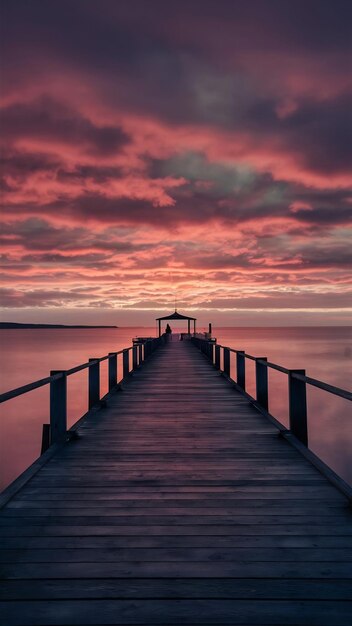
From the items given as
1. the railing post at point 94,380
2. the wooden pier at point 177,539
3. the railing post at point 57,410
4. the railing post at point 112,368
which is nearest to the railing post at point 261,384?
the wooden pier at point 177,539

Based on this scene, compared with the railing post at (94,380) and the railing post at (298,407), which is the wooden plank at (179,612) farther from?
the railing post at (94,380)

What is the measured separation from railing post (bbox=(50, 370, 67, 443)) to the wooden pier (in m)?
0.19

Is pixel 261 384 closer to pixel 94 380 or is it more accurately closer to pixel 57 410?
pixel 94 380

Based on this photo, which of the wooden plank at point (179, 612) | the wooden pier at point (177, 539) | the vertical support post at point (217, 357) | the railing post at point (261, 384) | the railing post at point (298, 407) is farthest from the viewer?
the vertical support post at point (217, 357)

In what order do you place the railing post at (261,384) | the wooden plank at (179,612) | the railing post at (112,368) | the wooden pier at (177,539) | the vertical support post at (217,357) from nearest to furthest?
the wooden plank at (179,612), the wooden pier at (177,539), the railing post at (261,384), the railing post at (112,368), the vertical support post at (217,357)

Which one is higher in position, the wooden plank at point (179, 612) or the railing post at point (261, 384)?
the railing post at point (261, 384)

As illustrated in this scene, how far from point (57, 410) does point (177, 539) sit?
121 inches

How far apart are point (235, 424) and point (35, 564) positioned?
4581 mm

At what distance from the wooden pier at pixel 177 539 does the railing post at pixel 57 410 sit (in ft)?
0.61

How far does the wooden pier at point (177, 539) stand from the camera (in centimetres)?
250

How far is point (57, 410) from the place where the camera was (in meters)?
5.83

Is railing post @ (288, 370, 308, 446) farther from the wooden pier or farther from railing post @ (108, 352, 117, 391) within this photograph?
railing post @ (108, 352, 117, 391)

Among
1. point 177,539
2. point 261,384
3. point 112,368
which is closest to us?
point 177,539

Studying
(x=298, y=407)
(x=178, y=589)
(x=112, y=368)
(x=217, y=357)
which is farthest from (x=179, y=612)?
(x=217, y=357)
